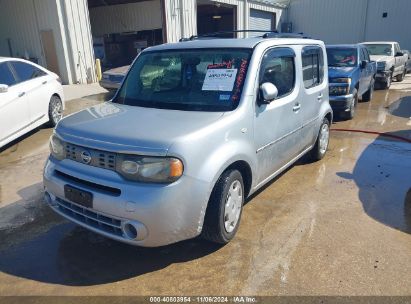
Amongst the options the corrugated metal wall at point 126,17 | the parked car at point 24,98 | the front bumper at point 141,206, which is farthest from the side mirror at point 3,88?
the corrugated metal wall at point 126,17

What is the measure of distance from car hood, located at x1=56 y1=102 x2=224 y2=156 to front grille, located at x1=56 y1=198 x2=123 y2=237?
558mm

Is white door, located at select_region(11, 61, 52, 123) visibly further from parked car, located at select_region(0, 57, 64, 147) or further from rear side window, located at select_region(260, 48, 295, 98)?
rear side window, located at select_region(260, 48, 295, 98)

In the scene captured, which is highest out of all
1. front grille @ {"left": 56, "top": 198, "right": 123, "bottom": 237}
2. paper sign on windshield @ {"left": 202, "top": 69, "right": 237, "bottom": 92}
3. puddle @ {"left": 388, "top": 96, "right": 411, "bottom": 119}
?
paper sign on windshield @ {"left": 202, "top": 69, "right": 237, "bottom": 92}

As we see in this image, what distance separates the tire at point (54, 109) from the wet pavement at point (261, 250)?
2.97 metres

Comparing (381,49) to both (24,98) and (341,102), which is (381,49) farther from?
(24,98)

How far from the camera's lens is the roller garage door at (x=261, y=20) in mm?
24328

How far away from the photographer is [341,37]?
24938 millimetres

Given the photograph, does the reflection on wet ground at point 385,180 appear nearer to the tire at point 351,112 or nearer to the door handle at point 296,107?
the door handle at point 296,107

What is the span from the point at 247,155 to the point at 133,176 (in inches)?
45.3

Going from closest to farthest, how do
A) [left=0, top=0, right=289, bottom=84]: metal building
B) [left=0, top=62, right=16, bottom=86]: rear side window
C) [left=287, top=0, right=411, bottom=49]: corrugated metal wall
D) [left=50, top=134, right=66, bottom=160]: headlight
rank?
[left=50, top=134, right=66, bottom=160]: headlight < [left=0, top=62, right=16, bottom=86]: rear side window < [left=0, top=0, right=289, bottom=84]: metal building < [left=287, top=0, right=411, bottom=49]: corrugated metal wall

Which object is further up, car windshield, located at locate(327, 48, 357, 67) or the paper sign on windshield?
the paper sign on windshield

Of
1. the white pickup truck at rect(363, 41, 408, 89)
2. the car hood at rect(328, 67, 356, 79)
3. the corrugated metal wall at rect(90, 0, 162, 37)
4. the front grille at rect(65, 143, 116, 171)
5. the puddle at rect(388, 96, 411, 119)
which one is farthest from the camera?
the corrugated metal wall at rect(90, 0, 162, 37)

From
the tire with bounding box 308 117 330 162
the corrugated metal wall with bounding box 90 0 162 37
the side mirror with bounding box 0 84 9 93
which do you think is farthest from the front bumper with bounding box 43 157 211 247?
Answer: the corrugated metal wall with bounding box 90 0 162 37

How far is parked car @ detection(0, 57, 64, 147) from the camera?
6.28 m
